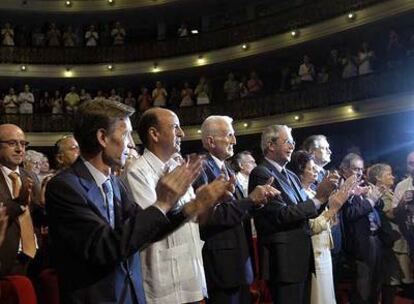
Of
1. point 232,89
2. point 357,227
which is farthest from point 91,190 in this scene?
point 232,89

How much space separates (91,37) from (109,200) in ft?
67.2

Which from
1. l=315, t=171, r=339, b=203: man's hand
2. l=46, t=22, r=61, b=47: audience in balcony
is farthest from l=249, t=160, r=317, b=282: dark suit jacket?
l=46, t=22, r=61, b=47: audience in balcony

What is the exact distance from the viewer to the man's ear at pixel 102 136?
7.47 ft

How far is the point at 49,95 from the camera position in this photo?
73.2 ft

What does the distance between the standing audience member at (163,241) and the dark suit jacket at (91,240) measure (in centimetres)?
48

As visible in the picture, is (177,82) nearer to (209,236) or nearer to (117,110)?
(209,236)

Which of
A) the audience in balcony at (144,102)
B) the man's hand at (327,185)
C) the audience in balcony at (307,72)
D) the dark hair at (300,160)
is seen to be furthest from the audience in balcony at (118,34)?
the man's hand at (327,185)

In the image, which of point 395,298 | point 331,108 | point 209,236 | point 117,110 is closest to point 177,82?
point 331,108

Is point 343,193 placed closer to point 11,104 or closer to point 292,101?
point 292,101

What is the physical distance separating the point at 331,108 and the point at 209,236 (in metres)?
13.2

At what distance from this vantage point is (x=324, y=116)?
16719 millimetres

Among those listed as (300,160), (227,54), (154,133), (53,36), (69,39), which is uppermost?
(53,36)

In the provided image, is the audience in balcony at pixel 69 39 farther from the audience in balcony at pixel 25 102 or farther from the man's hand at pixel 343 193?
the man's hand at pixel 343 193

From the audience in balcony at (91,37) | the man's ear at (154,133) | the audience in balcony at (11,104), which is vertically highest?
the audience in balcony at (91,37)
